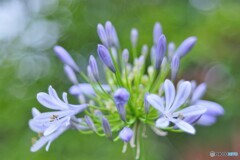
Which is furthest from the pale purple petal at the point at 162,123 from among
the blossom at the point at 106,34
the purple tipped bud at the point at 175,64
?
the blossom at the point at 106,34

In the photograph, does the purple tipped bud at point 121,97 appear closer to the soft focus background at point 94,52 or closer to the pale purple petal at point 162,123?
the pale purple petal at point 162,123

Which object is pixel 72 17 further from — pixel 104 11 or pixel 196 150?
pixel 196 150

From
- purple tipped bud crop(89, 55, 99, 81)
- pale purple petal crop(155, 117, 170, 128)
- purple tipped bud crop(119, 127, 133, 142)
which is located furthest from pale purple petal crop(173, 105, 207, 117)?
purple tipped bud crop(89, 55, 99, 81)

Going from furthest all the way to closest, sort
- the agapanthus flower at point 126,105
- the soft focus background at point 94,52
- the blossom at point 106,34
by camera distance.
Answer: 1. the soft focus background at point 94,52
2. the blossom at point 106,34
3. the agapanthus flower at point 126,105

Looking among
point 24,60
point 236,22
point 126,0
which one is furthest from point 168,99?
point 126,0

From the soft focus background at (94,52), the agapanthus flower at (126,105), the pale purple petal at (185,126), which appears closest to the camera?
the pale purple petal at (185,126)

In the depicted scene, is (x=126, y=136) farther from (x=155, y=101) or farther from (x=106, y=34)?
(x=106, y=34)

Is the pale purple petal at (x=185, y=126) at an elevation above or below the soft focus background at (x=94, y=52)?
below
